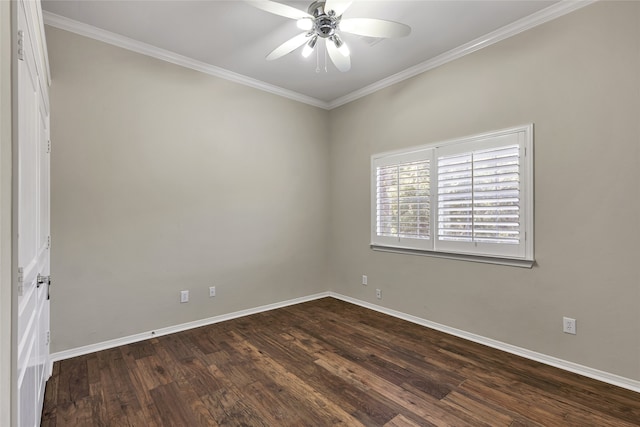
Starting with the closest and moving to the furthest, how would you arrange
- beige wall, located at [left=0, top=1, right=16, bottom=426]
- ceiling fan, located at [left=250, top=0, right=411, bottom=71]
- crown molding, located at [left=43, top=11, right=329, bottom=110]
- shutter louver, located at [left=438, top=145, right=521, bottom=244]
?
beige wall, located at [left=0, top=1, right=16, bottom=426] < ceiling fan, located at [left=250, top=0, right=411, bottom=71] < crown molding, located at [left=43, top=11, right=329, bottom=110] < shutter louver, located at [left=438, top=145, right=521, bottom=244]

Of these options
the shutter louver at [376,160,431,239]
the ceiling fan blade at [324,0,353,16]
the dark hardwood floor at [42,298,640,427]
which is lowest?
the dark hardwood floor at [42,298,640,427]

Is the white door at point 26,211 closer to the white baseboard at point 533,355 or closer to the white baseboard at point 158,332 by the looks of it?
the white baseboard at point 158,332

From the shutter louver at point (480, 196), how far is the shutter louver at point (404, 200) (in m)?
0.20

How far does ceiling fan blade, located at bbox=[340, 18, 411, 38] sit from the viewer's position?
6.88 ft

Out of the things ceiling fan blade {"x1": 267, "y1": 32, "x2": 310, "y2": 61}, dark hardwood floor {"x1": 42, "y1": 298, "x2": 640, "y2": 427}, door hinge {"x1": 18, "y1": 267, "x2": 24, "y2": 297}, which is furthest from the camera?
ceiling fan blade {"x1": 267, "y1": 32, "x2": 310, "y2": 61}

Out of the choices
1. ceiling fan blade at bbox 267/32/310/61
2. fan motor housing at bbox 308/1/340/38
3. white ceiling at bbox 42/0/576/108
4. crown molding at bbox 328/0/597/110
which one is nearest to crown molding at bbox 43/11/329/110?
white ceiling at bbox 42/0/576/108

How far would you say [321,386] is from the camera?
2.25 m

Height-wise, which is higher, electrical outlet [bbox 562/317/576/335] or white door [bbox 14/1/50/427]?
white door [bbox 14/1/50/427]

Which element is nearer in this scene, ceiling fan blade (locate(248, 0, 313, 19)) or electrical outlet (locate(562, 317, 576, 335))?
ceiling fan blade (locate(248, 0, 313, 19))

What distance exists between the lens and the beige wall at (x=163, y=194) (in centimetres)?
268

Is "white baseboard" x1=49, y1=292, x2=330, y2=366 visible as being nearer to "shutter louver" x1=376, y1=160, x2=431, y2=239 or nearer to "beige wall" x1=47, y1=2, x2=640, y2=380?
"beige wall" x1=47, y1=2, x2=640, y2=380

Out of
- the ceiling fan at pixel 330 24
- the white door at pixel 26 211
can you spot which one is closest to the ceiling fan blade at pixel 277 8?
the ceiling fan at pixel 330 24

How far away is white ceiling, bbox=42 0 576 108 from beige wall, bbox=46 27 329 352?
22 centimetres

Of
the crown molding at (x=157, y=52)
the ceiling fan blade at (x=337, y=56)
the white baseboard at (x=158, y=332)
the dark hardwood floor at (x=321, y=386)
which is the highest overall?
the crown molding at (x=157, y=52)
